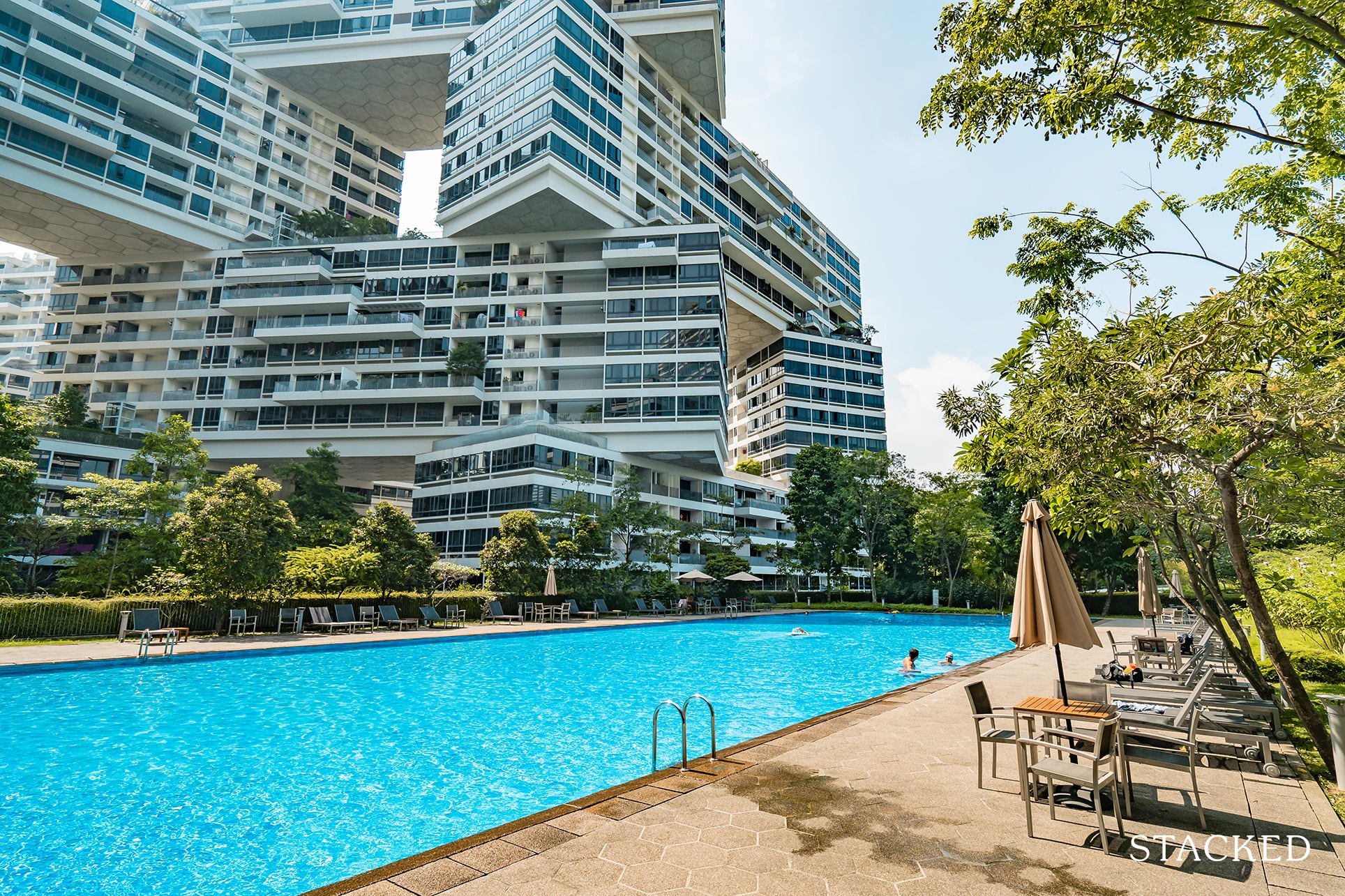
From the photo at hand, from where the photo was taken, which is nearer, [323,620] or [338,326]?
[323,620]

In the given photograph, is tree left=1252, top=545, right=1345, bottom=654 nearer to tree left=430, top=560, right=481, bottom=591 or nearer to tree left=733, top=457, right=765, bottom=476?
tree left=430, top=560, right=481, bottom=591

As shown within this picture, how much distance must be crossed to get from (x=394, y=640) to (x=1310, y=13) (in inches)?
895

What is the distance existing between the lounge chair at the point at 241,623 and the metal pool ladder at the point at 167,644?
3.59 metres

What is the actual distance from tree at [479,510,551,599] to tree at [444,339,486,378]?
22024 millimetres

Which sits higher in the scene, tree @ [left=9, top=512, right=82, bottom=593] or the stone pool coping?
tree @ [left=9, top=512, right=82, bottom=593]

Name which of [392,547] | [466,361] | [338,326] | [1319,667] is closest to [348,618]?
[392,547]

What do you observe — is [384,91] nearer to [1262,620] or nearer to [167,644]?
[167,644]

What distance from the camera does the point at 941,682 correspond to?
12297 millimetres

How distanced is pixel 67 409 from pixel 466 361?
2803cm

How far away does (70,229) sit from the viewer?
172 feet

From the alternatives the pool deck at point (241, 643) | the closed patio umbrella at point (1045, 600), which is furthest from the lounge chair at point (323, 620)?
the closed patio umbrella at point (1045, 600)

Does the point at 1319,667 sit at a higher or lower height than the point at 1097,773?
lower

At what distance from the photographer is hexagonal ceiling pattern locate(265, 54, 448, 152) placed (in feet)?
202

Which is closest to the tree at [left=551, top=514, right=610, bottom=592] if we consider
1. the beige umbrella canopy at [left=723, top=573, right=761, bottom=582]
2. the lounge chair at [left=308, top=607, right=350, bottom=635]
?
the beige umbrella canopy at [left=723, top=573, right=761, bottom=582]
